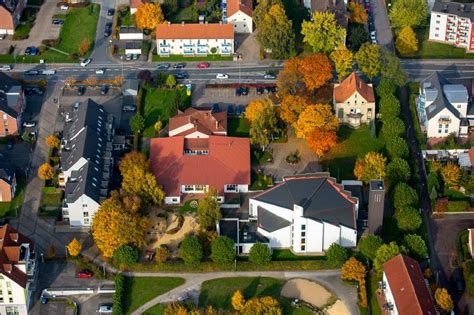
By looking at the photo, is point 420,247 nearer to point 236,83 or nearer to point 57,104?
point 236,83

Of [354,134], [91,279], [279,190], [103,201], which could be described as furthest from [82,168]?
[354,134]

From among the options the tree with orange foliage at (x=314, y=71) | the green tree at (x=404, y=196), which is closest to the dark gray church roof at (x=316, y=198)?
the green tree at (x=404, y=196)

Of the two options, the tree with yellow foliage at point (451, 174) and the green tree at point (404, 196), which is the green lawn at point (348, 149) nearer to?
the green tree at point (404, 196)

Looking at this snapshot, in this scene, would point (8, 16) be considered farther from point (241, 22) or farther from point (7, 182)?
point (7, 182)

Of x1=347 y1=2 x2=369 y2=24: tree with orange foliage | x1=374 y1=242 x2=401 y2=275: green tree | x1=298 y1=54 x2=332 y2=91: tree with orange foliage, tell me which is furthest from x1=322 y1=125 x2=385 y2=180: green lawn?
x1=347 y1=2 x2=369 y2=24: tree with orange foliage

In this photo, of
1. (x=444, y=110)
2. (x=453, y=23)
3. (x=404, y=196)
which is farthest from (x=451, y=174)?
(x=453, y=23)

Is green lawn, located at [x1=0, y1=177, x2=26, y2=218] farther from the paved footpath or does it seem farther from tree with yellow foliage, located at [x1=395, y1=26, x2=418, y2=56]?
tree with yellow foliage, located at [x1=395, y1=26, x2=418, y2=56]

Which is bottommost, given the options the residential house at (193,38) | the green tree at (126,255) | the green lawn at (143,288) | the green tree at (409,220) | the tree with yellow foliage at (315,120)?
the green lawn at (143,288)
